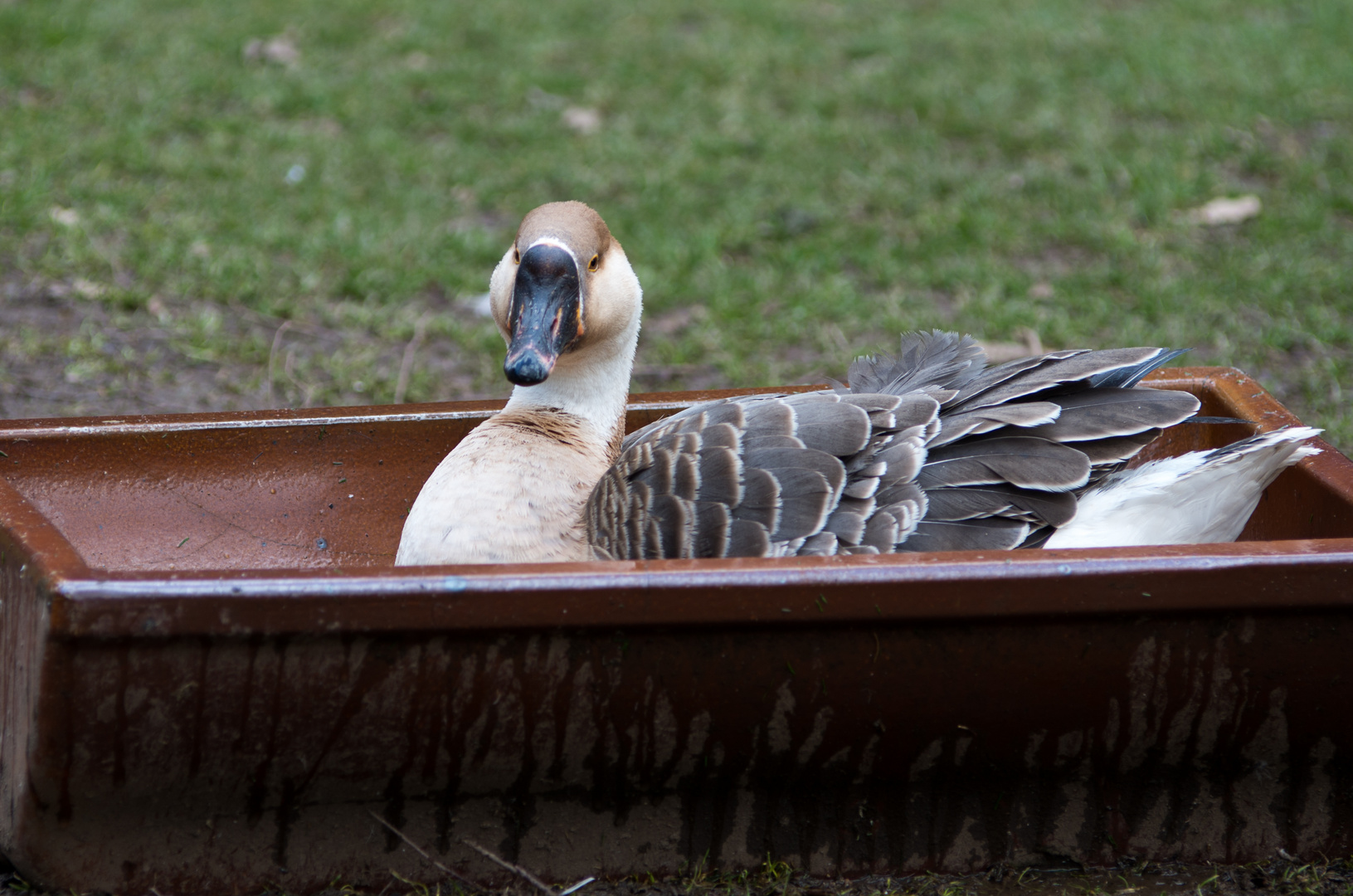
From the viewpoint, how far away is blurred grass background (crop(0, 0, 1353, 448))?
475cm

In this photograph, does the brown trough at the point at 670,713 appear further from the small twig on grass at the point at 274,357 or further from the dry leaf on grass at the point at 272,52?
the dry leaf on grass at the point at 272,52

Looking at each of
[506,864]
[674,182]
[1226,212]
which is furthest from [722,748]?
[1226,212]

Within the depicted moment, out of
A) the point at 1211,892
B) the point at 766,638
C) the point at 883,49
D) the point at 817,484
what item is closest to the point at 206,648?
the point at 766,638

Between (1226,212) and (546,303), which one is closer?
(546,303)

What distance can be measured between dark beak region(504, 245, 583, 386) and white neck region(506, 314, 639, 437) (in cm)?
22

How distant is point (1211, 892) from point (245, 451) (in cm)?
225

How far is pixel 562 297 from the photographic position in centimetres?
265

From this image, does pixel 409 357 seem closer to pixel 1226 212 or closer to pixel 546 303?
pixel 546 303

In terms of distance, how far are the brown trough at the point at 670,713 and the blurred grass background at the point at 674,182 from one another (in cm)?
211

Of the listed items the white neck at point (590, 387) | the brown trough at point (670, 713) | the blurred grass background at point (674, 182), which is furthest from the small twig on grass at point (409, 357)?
the brown trough at point (670, 713)

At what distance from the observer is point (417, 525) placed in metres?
2.54

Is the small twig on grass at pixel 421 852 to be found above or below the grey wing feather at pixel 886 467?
below

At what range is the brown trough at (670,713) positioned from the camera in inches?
78.8

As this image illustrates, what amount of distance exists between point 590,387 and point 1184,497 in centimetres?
129
